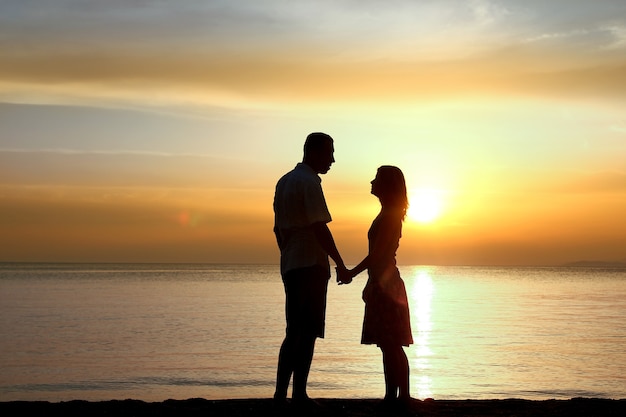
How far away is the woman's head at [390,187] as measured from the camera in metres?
7.23

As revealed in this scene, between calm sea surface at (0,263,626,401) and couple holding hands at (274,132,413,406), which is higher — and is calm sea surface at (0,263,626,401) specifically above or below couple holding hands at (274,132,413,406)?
below

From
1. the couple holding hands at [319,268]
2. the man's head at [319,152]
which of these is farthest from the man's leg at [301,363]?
the man's head at [319,152]

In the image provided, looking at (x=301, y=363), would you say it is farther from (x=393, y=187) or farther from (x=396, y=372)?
(x=393, y=187)

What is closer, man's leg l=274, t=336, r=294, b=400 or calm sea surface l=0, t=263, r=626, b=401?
man's leg l=274, t=336, r=294, b=400

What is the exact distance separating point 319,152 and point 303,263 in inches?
41.3

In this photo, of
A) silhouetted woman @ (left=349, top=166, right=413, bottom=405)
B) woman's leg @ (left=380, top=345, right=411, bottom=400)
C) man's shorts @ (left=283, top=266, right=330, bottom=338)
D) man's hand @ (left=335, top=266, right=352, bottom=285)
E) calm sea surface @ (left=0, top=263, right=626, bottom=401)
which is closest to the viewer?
man's shorts @ (left=283, top=266, right=330, bottom=338)

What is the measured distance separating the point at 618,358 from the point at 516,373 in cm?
441

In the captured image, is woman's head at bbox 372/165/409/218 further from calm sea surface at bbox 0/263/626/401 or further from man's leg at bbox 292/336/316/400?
calm sea surface at bbox 0/263/626/401

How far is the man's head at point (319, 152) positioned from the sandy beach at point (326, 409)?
7.27 ft

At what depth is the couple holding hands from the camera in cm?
698

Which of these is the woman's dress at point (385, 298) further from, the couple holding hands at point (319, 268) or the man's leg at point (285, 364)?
the man's leg at point (285, 364)

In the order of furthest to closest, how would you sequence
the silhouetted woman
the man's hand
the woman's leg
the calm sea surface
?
the calm sea surface, the woman's leg, the silhouetted woman, the man's hand

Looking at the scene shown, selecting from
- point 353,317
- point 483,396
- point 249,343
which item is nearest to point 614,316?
point 353,317

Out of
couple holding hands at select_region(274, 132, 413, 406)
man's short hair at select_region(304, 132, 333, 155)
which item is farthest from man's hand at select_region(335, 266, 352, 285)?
man's short hair at select_region(304, 132, 333, 155)
